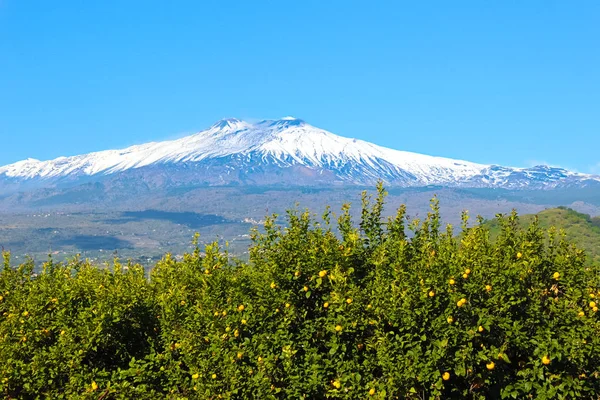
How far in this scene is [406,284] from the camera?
10211 millimetres

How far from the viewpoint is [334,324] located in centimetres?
1055

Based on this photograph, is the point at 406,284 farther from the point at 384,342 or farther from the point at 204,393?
the point at 204,393

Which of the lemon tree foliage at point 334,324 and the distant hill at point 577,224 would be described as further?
the distant hill at point 577,224

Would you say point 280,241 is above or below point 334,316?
above

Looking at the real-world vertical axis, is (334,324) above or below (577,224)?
above

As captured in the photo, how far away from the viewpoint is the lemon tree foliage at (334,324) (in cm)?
A: 971

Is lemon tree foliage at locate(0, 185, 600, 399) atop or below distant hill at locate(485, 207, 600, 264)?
atop

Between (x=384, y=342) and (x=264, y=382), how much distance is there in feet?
6.35

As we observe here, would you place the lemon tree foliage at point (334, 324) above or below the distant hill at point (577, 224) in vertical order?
above

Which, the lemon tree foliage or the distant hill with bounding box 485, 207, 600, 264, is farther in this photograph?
the distant hill with bounding box 485, 207, 600, 264

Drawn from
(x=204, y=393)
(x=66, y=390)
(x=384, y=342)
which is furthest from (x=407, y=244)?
(x=66, y=390)

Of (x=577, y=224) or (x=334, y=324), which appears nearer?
(x=334, y=324)

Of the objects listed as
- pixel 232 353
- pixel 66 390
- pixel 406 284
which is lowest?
pixel 66 390

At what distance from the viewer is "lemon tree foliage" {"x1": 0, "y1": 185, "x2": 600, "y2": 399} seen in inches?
382
